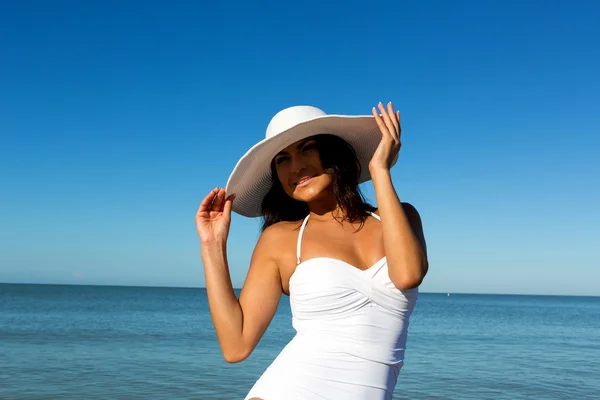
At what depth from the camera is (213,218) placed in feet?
9.08

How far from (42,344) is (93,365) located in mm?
5893

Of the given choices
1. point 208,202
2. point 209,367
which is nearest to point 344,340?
point 208,202

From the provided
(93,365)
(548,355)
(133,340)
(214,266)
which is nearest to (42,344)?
(133,340)

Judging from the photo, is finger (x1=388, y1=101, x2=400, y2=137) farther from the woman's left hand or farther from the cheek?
the cheek

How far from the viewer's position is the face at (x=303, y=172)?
2.71 metres

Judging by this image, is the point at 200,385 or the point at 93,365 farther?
the point at 93,365

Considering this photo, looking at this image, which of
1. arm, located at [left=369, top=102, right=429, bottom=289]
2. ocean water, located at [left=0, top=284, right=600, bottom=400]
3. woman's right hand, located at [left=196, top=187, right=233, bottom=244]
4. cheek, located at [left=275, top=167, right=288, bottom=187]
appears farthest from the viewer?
ocean water, located at [left=0, top=284, right=600, bottom=400]

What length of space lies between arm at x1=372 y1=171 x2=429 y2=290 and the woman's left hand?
4cm

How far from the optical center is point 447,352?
69.6 feet

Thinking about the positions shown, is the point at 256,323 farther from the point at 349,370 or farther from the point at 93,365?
the point at 93,365

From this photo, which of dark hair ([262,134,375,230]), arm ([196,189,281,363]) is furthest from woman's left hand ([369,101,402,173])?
arm ([196,189,281,363])

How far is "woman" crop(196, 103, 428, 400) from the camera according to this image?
2271mm

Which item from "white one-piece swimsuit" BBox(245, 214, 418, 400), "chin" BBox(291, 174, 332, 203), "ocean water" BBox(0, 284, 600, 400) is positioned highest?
"chin" BBox(291, 174, 332, 203)

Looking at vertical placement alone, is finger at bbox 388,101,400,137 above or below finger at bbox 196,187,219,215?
above
